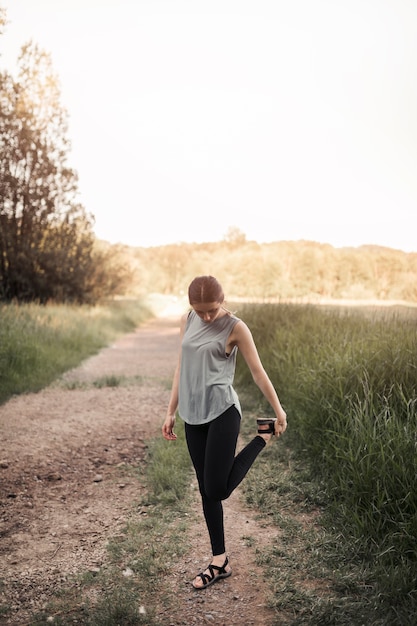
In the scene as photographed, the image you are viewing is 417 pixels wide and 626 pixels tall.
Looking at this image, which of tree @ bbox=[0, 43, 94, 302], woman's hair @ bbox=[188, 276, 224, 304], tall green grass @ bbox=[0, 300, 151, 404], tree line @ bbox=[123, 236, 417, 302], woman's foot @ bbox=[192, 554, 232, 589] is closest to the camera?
woman's hair @ bbox=[188, 276, 224, 304]

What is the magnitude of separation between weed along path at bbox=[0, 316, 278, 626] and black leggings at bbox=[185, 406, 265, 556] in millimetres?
408

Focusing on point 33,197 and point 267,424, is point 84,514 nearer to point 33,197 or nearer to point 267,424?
point 267,424

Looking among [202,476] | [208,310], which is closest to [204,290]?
[208,310]

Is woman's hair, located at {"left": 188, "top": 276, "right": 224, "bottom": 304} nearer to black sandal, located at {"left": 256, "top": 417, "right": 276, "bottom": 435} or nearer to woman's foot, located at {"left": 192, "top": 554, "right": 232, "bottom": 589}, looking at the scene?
black sandal, located at {"left": 256, "top": 417, "right": 276, "bottom": 435}

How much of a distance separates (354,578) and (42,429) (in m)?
4.17

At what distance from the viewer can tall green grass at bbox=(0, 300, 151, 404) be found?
319 inches

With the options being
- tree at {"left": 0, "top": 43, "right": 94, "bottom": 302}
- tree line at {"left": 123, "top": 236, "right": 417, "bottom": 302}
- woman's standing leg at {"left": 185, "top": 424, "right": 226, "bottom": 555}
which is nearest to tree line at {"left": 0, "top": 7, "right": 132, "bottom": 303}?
tree at {"left": 0, "top": 43, "right": 94, "bottom": 302}

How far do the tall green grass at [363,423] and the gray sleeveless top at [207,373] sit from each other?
3.90 ft

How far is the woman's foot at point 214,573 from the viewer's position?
2980mm

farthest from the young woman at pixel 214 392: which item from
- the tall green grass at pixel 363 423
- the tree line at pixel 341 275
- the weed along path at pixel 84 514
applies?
the tree line at pixel 341 275

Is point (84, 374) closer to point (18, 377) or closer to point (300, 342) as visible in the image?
point (18, 377)

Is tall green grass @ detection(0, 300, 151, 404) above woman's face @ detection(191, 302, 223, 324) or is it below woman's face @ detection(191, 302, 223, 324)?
below

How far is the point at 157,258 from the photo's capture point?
198 ft

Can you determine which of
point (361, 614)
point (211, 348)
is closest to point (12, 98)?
point (211, 348)
